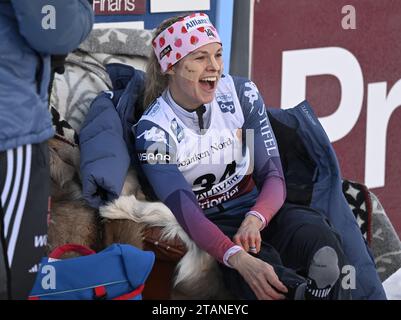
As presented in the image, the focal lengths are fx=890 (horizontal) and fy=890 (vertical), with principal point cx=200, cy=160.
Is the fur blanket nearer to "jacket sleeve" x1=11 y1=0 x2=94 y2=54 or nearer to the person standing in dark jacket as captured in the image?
the person standing in dark jacket

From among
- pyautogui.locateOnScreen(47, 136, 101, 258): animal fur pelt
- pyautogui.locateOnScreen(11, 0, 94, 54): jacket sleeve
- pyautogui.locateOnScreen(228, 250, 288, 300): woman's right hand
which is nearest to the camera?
pyautogui.locateOnScreen(11, 0, 94, 54): jacket sleeve

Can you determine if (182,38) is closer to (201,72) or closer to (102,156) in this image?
(201,72)

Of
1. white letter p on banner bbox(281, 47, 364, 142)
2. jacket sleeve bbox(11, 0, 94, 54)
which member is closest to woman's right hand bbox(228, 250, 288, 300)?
jacket sleeve bbox(11, 0, 94, 54)

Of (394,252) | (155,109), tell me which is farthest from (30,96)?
(394,252)

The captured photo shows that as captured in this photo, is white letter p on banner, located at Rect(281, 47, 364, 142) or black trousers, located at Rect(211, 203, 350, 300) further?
white letter p on banner, located at Rect(281, 47, 364, 142)

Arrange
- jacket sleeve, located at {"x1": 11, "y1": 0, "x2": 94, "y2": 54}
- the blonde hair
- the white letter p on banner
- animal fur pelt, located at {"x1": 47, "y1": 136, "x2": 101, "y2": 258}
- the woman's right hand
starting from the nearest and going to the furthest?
jacket sleeve, located at {"x1": 11, "y1": 0, "x2": 94, "y2": 54}, the woman's right hand, animal fur pelt, located at {"x1": 47, "y1": 136, "x2": 101, "y2": 258}, the blonde hair, the white letter p on banner

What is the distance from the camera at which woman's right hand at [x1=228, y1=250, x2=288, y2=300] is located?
2.90m

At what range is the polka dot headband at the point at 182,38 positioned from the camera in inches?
Result: 126

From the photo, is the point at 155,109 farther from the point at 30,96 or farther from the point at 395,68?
the point at 395,68

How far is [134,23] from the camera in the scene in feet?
13.9

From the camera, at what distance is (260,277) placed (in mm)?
2912

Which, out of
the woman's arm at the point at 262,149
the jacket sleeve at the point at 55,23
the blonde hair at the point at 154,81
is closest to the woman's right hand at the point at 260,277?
the woman's arm at the point at 262,149

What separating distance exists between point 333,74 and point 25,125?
2.76 metres

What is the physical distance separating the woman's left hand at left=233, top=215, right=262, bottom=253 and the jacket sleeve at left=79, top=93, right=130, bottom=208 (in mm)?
443
